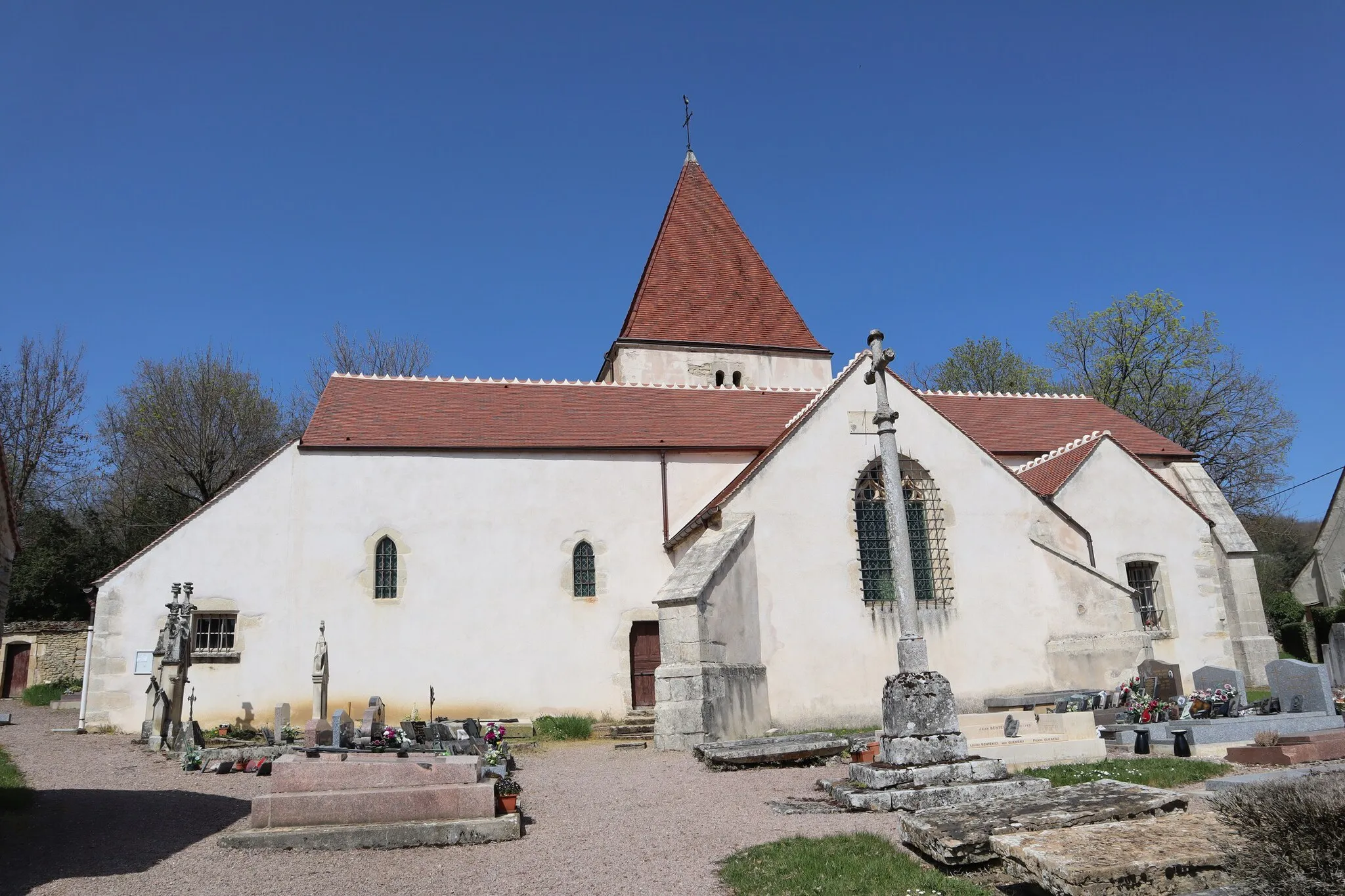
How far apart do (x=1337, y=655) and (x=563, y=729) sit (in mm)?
16382

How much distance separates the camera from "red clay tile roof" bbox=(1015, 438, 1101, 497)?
64.1 ft

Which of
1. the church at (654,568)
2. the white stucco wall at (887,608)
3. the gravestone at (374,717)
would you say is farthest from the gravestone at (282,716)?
the white stucco wall at (887,608)

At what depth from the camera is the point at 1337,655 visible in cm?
1958

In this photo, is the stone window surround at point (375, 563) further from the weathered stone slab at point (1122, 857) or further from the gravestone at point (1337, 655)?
the gravestone at point (1337, 655)

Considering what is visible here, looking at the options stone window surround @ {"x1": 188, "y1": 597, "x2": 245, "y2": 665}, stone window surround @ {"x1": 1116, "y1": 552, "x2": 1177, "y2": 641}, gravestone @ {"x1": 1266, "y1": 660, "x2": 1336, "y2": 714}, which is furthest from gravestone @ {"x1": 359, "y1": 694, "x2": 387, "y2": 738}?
stone window surround @ {"x1": 1116, "y1": 552, "x2": 1177, "y2": 641}

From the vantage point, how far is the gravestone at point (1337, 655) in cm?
1930

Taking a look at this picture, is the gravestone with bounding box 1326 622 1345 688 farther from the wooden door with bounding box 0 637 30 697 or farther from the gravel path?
the wooden door with bounding box 0 637 30 697

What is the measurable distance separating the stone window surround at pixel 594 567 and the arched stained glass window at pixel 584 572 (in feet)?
0.07

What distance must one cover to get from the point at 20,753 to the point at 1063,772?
1510 centimetres

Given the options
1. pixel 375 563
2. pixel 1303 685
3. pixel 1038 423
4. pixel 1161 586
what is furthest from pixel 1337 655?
pixel 375 563

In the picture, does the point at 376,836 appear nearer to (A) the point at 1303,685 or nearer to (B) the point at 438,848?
(B) the point at 438,848

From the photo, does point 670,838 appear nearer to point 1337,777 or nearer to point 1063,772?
point 1063,772

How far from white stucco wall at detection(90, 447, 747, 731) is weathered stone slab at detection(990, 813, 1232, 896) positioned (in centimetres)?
1347

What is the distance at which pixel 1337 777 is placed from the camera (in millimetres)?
4172
